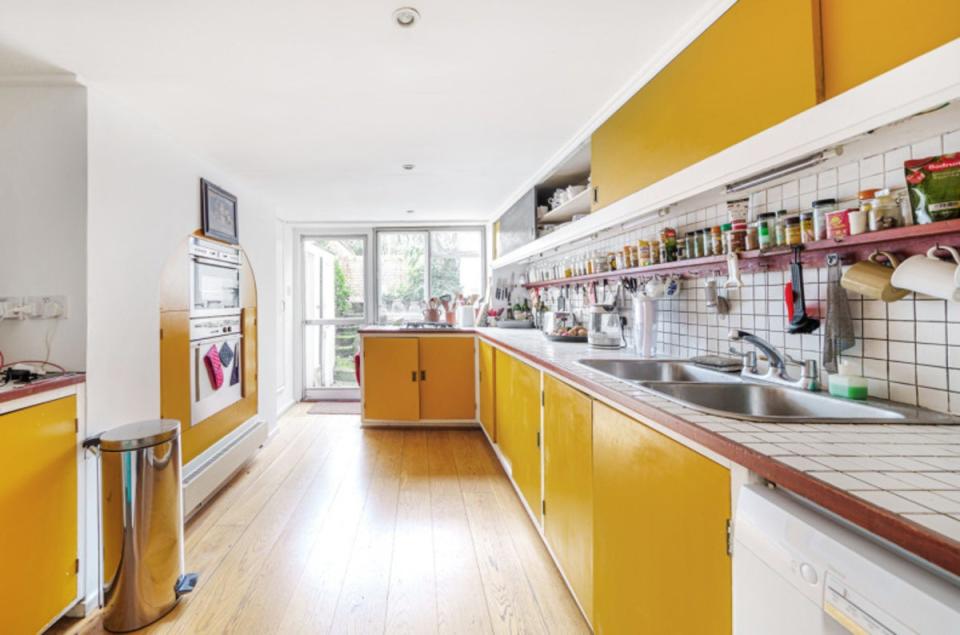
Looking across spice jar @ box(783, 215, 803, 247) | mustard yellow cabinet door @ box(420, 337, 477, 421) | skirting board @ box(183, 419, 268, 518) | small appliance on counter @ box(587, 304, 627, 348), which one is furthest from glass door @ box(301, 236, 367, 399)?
spice jar @ box(783, 215, 803, 247)

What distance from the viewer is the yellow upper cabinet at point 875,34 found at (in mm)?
810

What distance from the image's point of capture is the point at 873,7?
92 cm

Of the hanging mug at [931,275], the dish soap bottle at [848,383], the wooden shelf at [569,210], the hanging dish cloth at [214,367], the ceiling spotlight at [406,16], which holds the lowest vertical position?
the hanging dish cloth at [214,367]

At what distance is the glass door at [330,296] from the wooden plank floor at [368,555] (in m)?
2.07

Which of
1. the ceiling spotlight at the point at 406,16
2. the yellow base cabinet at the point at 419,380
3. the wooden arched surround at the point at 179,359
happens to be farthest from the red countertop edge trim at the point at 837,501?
the yellow base cabinet at the point at 419,380

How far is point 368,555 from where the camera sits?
195cm

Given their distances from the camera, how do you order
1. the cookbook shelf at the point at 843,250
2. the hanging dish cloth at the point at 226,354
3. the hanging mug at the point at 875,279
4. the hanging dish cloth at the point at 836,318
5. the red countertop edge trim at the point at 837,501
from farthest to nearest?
1. the hanging dish cloth at the point at 226,354
2. the hanging dish cloth at the point at 836,318
3. the hanging mug at the point at 875,279
4. the cookbook shelf at the point at 843,250
5. the red countertop edge trim at the point at 837,501

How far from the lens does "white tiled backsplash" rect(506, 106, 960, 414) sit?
0.97 m

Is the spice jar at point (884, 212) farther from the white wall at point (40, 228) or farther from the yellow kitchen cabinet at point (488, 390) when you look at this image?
the white wall at point (40, 228)

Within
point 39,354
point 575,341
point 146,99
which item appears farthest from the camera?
point 575,341

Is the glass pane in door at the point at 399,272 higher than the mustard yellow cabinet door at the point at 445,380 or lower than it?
higher

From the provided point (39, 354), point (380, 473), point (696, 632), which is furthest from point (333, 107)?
point (696, 632)

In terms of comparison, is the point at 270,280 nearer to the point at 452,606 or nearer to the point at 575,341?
the point at 575,341

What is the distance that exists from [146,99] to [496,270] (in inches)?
131
